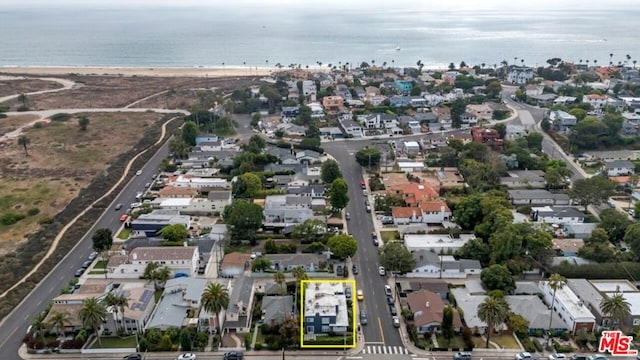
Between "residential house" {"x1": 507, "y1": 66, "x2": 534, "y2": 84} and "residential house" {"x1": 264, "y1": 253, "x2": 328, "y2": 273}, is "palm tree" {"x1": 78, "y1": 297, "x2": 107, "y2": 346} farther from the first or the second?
"residential house" {"x1": 507, "y1": 66, "x2": 534, "y2": 84}

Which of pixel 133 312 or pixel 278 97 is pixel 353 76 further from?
pixel 133 312

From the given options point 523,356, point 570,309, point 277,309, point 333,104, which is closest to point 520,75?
point 333,104

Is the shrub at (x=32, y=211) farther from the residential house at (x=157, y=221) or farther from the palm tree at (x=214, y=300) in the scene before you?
the palm tree at (x=214, y=300)

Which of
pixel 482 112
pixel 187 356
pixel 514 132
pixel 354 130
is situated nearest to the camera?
pixel 187 356

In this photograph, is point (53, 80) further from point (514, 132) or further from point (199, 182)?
point (514, 132)

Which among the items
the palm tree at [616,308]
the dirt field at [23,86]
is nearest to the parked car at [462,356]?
the palm tree at [616,308]
